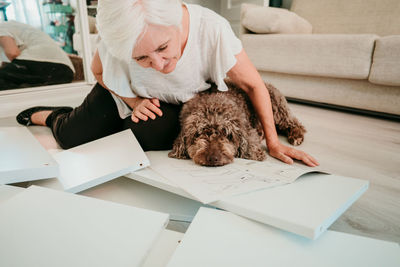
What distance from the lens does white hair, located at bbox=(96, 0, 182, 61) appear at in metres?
0.88

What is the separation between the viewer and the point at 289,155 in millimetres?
1356

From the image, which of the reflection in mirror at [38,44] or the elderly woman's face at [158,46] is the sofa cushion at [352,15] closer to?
the elderly woman's face at [158,46]

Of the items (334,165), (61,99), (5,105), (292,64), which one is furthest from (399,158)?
(5,105)

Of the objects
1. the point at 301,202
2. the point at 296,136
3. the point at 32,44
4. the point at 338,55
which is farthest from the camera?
the point at 32,44

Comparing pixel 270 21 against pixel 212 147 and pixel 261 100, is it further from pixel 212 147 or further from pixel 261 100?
pixel 212 147

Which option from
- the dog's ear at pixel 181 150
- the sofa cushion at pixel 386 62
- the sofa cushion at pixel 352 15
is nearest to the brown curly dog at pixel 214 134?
the dog's ear at pixel 181 150

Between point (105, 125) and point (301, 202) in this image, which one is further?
point (105, 125)

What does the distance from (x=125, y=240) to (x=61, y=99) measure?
2676mm

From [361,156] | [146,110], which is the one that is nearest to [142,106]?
[146,110]

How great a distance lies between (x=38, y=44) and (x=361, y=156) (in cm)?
338

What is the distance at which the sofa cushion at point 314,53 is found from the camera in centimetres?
218

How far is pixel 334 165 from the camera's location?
1.38 m

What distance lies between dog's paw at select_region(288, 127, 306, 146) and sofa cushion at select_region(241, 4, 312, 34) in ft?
5.03

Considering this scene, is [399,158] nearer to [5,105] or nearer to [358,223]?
[358,223]
